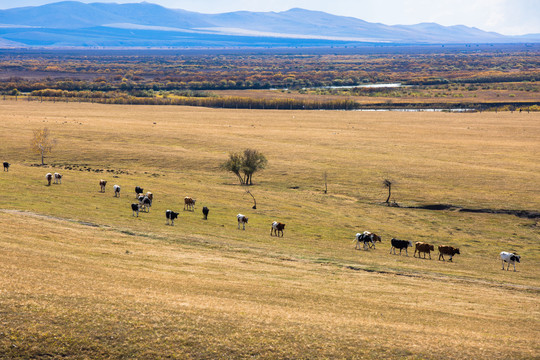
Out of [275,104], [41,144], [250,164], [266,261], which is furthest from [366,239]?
[275,104]

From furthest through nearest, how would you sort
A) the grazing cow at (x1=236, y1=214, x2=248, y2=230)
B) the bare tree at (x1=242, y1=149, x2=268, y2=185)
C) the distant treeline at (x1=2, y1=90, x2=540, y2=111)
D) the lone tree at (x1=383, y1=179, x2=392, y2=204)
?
the distant treeline at (x1=2, y1=90, x2=540, y2=111), the bare tree at (x1=242, y1=149, x2=268, y2=185), the lone tree at (x1=383, y1=179, x2=392, y2=204), the grazing cow at (x1=236, y1=214, x2=248, y2=230)

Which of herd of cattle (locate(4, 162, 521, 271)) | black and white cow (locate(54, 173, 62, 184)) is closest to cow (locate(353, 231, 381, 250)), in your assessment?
herd of cattle (locate(4, 162, 521, 271))

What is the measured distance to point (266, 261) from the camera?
3381 centimetres

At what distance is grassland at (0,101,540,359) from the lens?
1917 centimetres

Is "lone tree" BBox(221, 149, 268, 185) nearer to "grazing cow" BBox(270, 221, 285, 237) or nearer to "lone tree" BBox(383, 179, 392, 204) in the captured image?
"lone tree" BBox(383, 179, 392, 204)

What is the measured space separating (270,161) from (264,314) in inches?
2637

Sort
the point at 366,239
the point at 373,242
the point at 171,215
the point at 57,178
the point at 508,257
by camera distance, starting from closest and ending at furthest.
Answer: the point at 508,257, the point at 366,239, the point at 373,242, the point at 171,215, the point at 57,178

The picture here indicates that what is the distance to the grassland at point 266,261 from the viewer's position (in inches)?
755

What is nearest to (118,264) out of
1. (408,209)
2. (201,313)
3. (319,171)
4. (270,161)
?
(201,313)

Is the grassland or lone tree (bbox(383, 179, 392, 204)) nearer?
the grassland

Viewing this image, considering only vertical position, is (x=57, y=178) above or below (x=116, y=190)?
above

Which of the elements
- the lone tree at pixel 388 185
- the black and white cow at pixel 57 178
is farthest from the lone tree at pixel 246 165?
the black and white cow at pixel 57 178

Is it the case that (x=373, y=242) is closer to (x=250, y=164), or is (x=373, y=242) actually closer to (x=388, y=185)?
(x=388, y=185)

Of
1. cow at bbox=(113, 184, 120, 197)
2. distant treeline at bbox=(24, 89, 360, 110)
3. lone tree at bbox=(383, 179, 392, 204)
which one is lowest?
lone tree at bbox=(383, 179, 392, 204)
